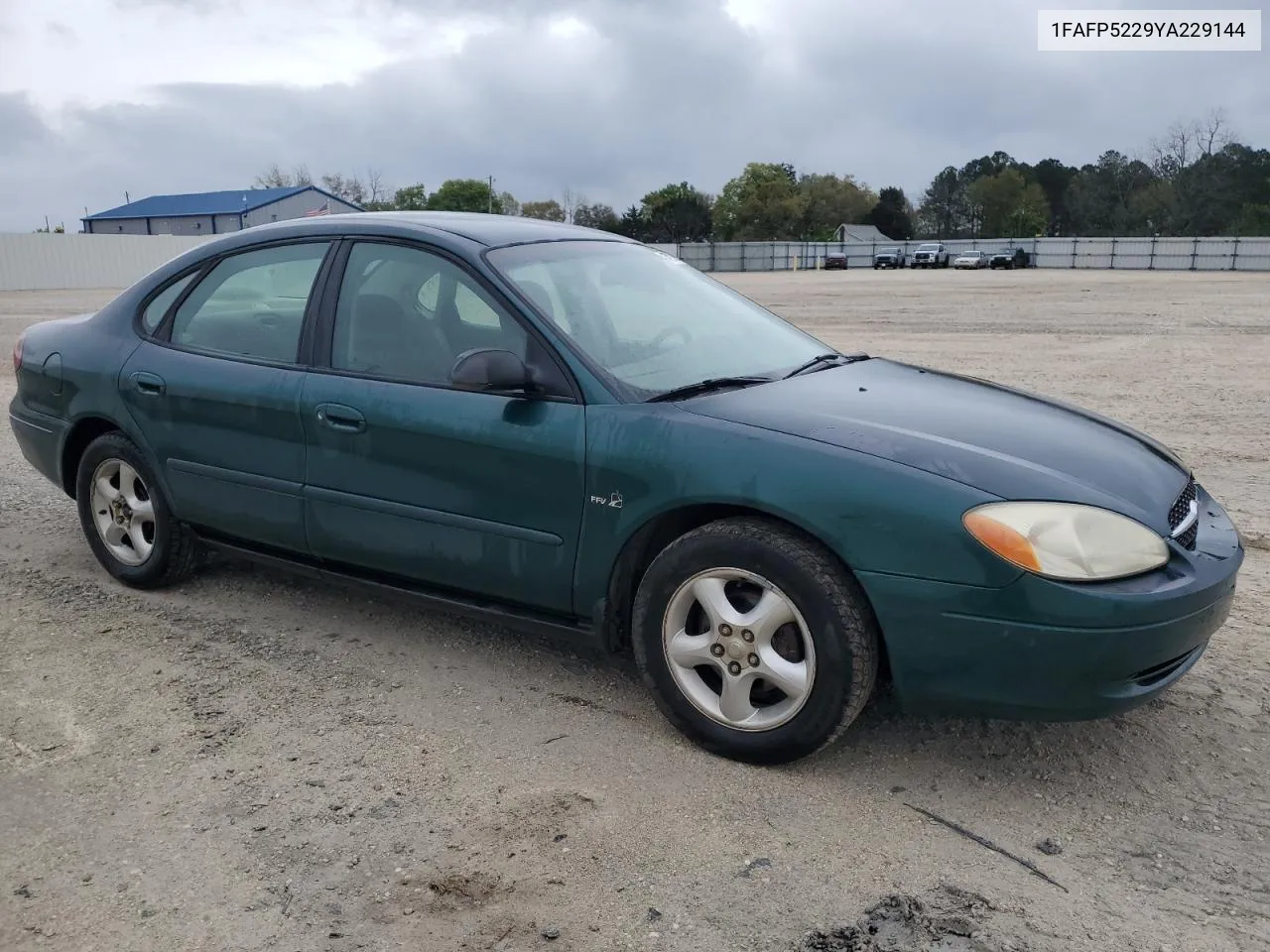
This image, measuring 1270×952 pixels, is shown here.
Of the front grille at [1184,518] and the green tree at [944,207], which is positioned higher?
the green tree at [944,207]

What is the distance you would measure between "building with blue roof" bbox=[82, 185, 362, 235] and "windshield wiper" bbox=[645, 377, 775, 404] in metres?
72.0

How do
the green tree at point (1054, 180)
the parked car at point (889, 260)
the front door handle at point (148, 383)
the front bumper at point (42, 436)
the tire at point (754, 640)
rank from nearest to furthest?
the tire at point (754, 640), the front door handle at point (148, 383), the front bumper at point (42, 436), the parked car at point (889, 260), the green tree at point (1054, 180)

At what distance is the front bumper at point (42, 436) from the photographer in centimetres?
488

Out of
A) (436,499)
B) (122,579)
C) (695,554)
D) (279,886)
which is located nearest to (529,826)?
(279,886)

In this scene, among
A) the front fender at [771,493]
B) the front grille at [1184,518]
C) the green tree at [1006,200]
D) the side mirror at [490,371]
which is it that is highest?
the green tree at [1006,200]

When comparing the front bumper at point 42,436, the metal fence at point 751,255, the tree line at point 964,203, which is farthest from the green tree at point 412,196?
the front bumper at point 42,436

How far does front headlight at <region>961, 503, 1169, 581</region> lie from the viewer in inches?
109

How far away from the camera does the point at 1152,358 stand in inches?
486

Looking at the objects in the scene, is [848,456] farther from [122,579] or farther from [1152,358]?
[1152,358]

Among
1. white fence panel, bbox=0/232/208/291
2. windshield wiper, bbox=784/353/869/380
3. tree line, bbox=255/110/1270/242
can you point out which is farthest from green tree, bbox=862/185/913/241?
windshield wiper, bbox=784/353/869/380

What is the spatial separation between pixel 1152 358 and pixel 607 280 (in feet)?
33.8

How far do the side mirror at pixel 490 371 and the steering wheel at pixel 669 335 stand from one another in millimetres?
559

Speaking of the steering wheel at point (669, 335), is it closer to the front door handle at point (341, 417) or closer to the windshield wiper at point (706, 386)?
the windshield wiper at point (706, 386)

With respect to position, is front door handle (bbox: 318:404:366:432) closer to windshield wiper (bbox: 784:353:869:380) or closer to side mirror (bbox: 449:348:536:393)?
side mirror (bbox: 449:348:536:393)
